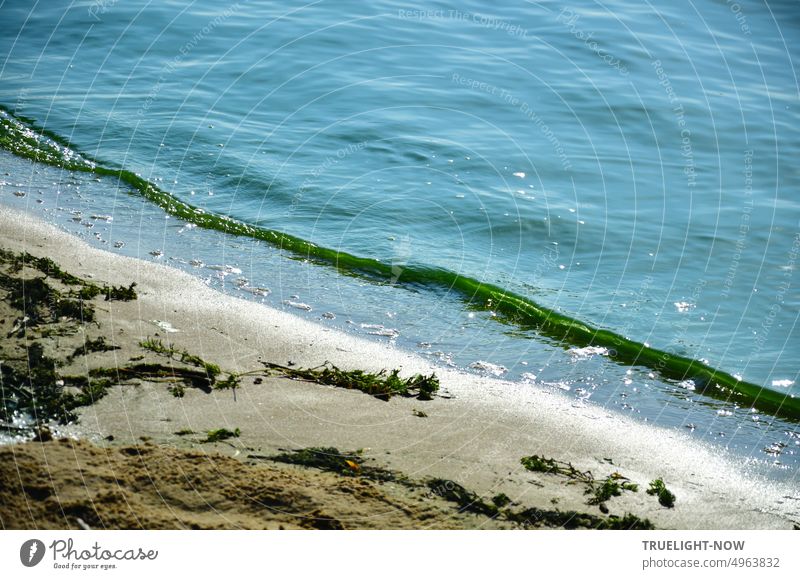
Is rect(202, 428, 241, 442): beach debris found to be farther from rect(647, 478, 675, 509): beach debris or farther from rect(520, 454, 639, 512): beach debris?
rect(647, 478, 675, 509): beach debris

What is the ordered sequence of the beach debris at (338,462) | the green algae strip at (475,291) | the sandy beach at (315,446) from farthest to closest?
the green algae strip at (475,291)
the beach debris at (338,462)
the sandy beach at (315,446)

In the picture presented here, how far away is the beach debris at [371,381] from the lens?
7.18 m

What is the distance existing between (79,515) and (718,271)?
8.07 meters

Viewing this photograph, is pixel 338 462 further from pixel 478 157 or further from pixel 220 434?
pixel 478 157

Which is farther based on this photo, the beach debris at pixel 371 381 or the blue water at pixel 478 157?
the blue water at pixel 478 157

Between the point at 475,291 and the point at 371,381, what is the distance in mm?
3042

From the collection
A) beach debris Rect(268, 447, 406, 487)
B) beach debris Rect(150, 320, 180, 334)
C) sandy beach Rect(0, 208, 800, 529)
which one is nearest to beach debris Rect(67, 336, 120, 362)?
sandy beach Rect(0, 208, 800, 529)

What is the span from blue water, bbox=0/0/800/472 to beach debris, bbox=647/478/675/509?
1.42 m

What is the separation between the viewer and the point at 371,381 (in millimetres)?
7254

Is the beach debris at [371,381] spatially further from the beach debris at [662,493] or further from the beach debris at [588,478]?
the beach debris at [662,493]
